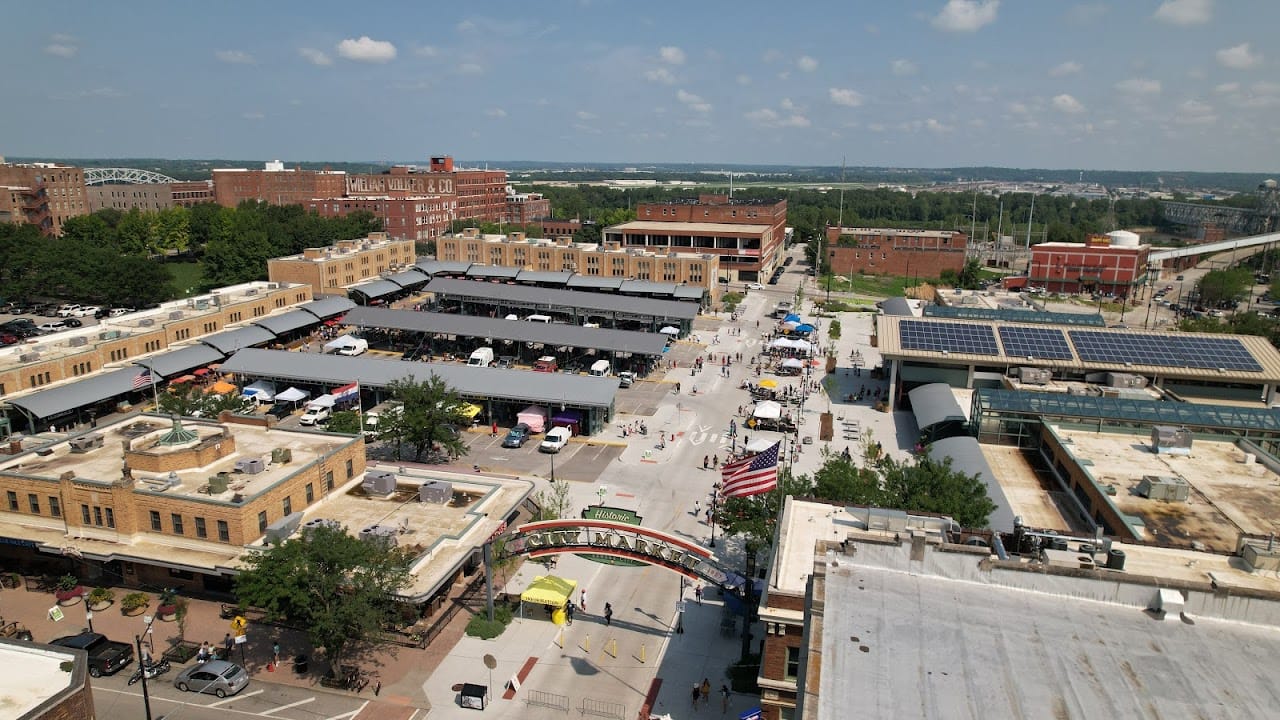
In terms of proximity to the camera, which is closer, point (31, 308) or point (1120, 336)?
point (1120, 336)

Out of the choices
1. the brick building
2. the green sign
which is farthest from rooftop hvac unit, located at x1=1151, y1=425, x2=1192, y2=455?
the brick building

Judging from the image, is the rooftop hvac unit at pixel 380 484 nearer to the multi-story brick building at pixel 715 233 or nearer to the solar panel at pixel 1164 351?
the solar panel at pixel 1164 351

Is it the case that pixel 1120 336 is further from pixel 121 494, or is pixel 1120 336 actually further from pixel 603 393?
pixel 121 494

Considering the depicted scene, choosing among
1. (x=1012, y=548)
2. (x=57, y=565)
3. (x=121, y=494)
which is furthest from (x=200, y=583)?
(x=1012, y=548)

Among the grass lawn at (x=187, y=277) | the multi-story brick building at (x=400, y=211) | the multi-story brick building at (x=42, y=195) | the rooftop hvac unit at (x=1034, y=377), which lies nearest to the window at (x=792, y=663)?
the rooftop hvac unit at (x=1034, y=377)

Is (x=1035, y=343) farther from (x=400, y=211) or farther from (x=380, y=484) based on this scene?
(x=400, y=211)

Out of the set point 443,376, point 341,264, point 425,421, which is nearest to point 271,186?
point 341,264

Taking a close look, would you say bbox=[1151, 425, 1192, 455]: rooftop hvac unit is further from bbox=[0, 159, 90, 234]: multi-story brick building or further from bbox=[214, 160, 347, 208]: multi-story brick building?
bbox=[214, 160, 347, 208]: multi-story brick building

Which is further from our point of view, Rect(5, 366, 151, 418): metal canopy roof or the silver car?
Rect(5, 366, 151, 418): metal canopy roof
